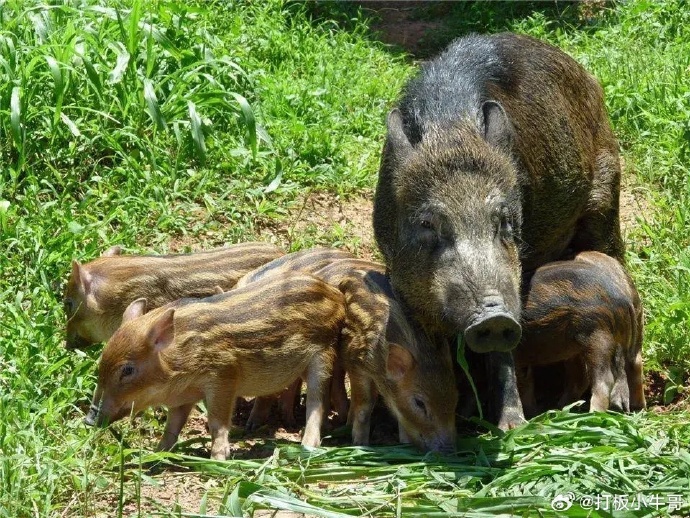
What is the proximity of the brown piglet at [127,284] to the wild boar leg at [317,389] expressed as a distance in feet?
2.33

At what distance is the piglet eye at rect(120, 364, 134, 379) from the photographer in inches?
214

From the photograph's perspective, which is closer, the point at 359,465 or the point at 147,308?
the point at 359,465

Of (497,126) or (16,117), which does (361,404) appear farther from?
(16,117)

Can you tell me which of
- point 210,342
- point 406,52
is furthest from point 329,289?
point 406,52

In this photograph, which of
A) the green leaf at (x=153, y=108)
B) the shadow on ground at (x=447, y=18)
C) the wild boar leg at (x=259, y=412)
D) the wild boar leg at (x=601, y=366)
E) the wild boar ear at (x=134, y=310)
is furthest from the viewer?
the shadow on ground at (x=447, y=18)

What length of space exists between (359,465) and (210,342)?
870mm

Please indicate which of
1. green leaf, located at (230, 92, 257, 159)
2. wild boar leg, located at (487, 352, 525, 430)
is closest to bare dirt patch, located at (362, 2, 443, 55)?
green leaf, located at (230, 92, 257, 159)

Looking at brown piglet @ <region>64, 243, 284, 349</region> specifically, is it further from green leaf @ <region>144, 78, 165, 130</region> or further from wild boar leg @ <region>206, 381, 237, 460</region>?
green leaf @ <region>144, 78, 165, 130</region>

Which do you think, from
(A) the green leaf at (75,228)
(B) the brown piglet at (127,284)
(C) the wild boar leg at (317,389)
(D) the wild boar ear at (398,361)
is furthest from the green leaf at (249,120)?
(D) the wild boar ear at (398,361)

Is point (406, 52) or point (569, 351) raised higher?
point (406, 52)

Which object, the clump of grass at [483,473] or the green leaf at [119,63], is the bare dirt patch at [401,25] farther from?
the clump of grass at [483,473]

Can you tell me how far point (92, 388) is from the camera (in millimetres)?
5984

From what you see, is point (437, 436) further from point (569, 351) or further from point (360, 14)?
point (360, 14)

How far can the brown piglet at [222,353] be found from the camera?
545 centimetres
